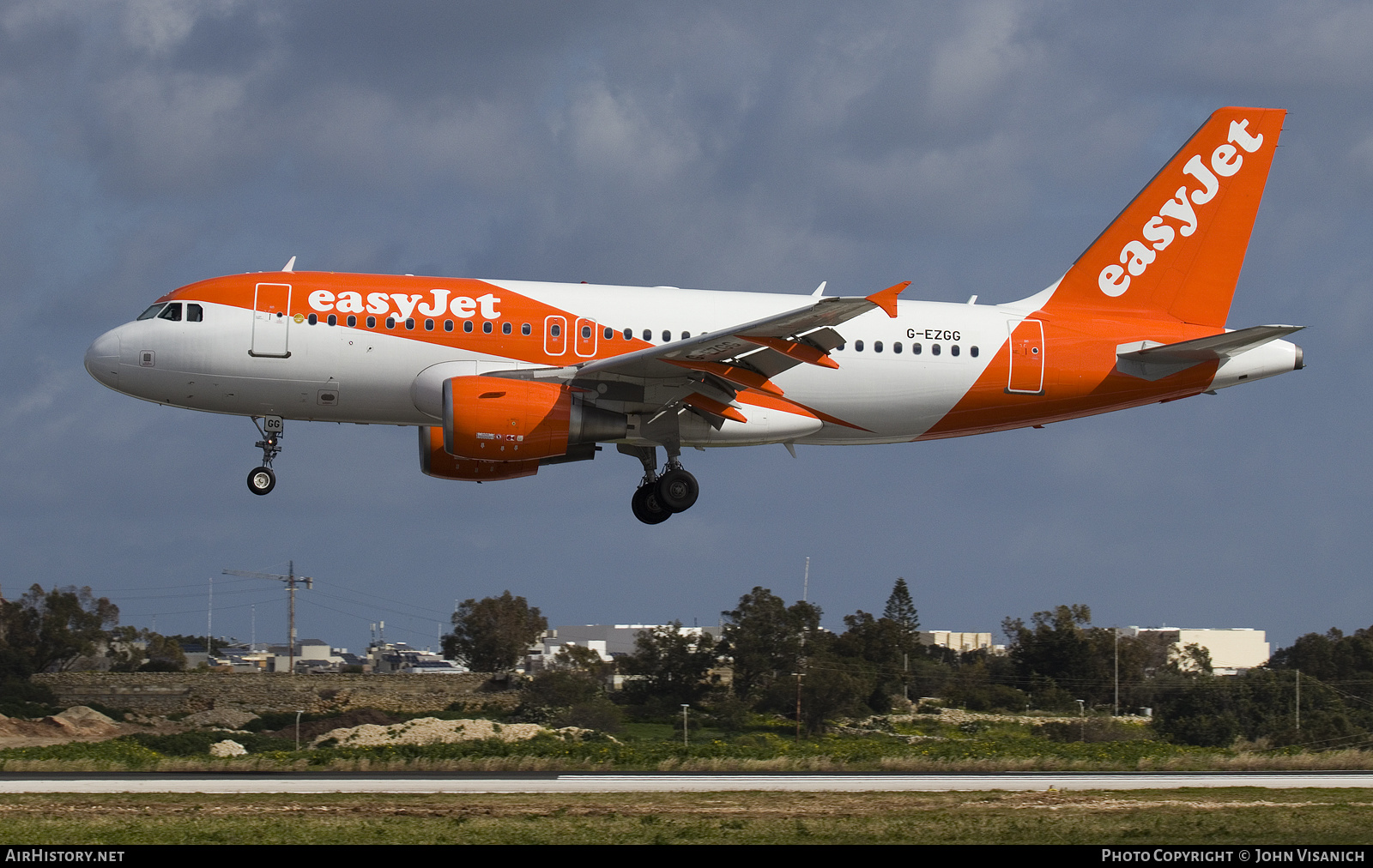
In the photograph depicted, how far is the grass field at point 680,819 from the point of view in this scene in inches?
725

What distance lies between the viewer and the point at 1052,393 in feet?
106

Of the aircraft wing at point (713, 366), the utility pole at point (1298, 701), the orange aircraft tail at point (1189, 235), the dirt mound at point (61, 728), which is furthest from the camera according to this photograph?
the utility pole at point (1298, 701)

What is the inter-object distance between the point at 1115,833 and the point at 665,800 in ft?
22.2

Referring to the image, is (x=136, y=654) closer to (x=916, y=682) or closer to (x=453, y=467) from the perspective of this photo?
(x=916, y=682)

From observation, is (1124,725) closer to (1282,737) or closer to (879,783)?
(1282,737)

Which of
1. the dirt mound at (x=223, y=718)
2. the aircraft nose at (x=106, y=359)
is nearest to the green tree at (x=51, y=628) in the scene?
the dirt mound at (x=223, y=718)

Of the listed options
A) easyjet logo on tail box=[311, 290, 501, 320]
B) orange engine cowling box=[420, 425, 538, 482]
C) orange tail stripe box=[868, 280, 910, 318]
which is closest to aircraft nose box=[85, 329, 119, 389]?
easyjet logo on tail box=[311, 290, 501, 320]

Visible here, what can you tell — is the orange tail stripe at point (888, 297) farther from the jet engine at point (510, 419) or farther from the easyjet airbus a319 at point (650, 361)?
the jet engine at point (510, 419)

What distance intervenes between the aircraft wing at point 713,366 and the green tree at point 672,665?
65.9 ft

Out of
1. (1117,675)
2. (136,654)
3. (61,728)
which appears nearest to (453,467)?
(61,728)

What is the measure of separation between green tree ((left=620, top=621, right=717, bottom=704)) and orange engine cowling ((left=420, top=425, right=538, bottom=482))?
17.6 metres

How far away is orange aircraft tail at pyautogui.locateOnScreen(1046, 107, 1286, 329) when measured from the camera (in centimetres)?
3388
